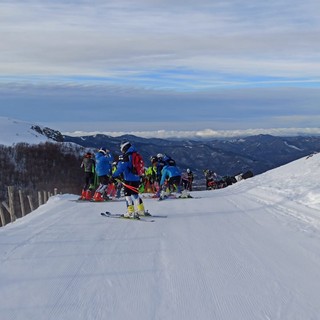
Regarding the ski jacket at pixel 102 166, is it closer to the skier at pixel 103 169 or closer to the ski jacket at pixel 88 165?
the skier at pixel 103 169

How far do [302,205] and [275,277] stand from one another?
8.04m

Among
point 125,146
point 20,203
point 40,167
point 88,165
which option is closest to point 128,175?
point 125,146

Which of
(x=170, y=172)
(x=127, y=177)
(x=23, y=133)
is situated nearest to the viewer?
(x=127, y=177)

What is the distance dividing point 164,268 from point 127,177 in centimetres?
578

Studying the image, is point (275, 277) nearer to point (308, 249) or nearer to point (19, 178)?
point (308, 249)

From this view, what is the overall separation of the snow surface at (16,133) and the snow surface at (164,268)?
119844mm

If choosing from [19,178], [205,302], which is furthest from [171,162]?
[19,178]

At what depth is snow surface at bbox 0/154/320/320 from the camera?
19.7 ft

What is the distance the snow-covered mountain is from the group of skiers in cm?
10851

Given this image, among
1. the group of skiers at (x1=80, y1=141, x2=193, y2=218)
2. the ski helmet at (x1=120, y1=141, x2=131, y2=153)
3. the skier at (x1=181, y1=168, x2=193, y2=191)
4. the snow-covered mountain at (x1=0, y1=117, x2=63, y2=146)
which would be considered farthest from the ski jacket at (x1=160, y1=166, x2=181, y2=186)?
the snow-covered mountain at (x1=0, y1=117, x2=63, y2=146)

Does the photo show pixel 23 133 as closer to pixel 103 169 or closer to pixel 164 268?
pixel 103 169

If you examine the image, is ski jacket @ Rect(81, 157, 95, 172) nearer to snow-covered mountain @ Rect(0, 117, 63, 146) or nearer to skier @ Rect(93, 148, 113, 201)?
skier @ Rect(93, 148, 113, 201)

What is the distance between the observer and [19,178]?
100 metres

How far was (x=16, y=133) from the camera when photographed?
15325 centimetres
